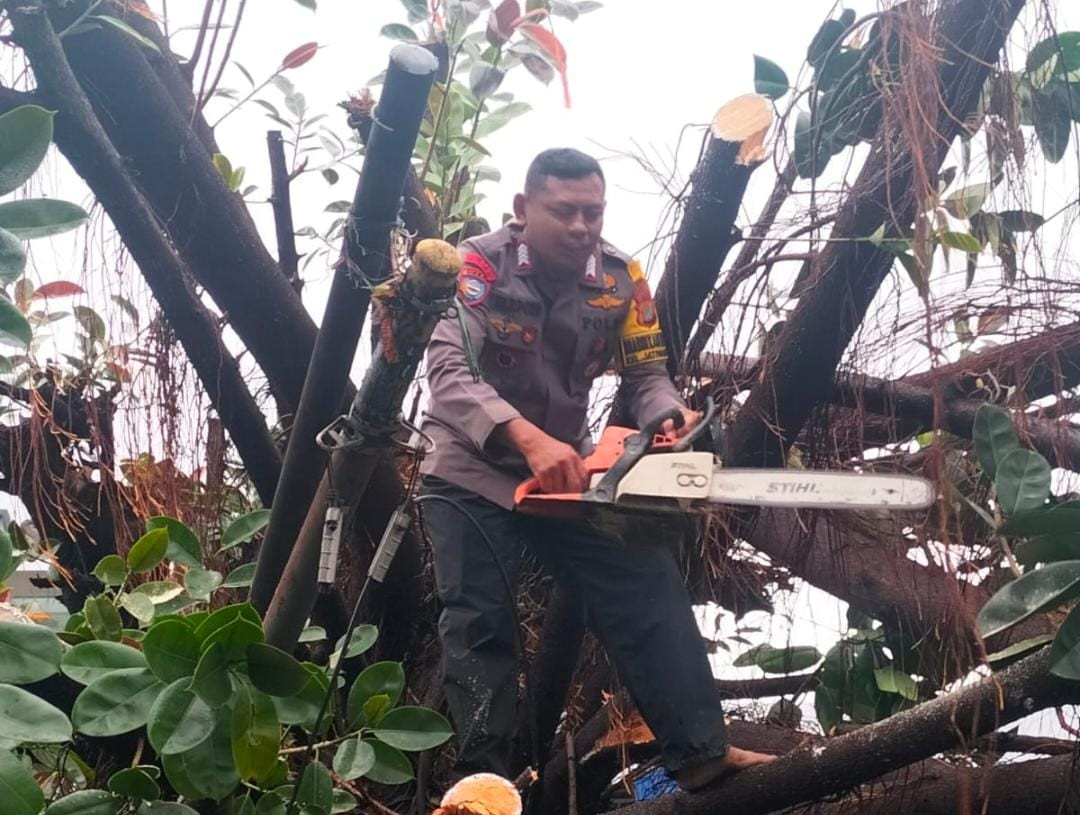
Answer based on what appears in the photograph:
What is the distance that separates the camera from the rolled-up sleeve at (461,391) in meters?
1.99

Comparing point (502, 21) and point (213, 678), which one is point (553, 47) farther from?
point (213, 678)

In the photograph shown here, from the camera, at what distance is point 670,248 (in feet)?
7.14

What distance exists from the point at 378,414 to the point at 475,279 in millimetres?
732

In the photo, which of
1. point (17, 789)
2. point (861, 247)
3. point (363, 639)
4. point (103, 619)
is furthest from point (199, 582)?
point (861, 247)

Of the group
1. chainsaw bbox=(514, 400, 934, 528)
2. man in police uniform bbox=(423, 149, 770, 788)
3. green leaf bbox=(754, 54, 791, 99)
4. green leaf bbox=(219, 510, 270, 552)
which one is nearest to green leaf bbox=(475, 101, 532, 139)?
man in police uniform bbox=(423, 149, 770, 788)

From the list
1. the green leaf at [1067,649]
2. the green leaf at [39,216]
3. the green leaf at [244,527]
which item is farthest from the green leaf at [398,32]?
the green leaf at [1067,649]

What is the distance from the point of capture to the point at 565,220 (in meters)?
2.18

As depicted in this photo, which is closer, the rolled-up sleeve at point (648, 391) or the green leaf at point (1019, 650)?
the green leaf at point (1019, 650)

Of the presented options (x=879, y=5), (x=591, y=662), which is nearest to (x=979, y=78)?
(x=879, y=5)

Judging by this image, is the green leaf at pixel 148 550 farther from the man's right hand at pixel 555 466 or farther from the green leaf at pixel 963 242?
the green leaf at pixel 963 242

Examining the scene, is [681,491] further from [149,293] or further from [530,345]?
[149,293]

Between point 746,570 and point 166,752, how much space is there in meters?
1.23

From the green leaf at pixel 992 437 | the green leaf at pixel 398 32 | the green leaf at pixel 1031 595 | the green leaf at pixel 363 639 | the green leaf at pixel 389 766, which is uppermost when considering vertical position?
the green leaf at pixel 398 32

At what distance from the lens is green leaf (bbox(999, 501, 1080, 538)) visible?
1.61 metres
